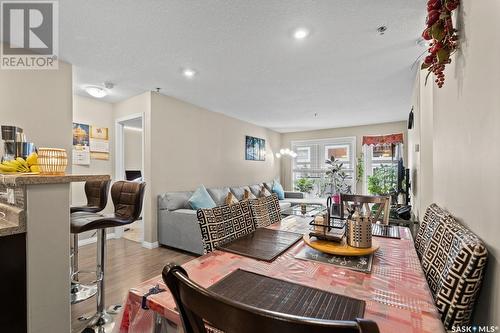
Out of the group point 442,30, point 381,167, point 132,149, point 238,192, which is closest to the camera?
point 442,30

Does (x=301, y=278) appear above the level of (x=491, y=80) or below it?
below

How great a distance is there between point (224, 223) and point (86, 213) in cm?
149

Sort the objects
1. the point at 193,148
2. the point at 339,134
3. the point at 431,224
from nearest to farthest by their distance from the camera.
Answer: the point at 431,224
the point at 193,148
the point at 339,134

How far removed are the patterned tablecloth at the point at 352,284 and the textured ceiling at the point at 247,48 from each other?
5.77ft

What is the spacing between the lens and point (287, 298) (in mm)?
806

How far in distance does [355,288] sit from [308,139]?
21.2ft

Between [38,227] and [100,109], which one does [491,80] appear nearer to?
[38,227]

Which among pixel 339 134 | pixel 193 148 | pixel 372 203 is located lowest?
pixel 372 203

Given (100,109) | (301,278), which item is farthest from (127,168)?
(301,278)

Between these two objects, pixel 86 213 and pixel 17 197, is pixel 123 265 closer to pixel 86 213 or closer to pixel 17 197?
pixel 86 213

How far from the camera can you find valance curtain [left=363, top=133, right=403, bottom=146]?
5.61 meters

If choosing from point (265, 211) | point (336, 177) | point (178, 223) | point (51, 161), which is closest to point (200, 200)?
point (178, 223)

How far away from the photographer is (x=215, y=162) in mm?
4848

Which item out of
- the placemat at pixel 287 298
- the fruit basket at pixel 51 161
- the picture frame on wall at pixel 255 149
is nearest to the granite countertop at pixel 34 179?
the fruit basket at pixel 51 161
